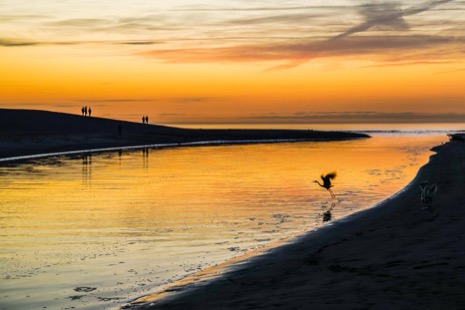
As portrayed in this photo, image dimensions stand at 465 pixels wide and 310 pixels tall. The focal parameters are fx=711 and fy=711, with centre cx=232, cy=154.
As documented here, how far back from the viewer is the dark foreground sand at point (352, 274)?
9.01m

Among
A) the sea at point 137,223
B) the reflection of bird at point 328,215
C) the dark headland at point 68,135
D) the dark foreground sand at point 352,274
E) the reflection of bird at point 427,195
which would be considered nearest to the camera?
the dark foreground sand at point 352,274

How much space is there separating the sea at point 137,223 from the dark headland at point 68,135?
26181 mm

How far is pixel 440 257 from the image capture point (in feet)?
37.4

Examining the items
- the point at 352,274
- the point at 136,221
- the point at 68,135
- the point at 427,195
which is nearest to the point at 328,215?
the point at 427,195

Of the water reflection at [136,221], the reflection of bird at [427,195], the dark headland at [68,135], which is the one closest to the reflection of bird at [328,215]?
the water reflection at [136,221]

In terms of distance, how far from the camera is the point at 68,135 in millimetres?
87438

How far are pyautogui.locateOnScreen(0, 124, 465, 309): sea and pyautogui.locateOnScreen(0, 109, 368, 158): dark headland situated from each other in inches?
1031

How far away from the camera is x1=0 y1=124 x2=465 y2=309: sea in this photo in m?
11.7

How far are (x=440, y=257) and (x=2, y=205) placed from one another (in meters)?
15.5

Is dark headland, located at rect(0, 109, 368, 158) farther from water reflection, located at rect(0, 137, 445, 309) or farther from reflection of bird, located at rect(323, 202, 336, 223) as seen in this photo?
reflection of bird, located at rect(323, 202, 336, 223)

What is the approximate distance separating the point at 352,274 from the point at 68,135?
262 ft

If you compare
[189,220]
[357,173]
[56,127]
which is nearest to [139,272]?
[189,220]

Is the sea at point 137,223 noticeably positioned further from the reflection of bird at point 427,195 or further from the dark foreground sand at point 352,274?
the reflection of bird at point 427,195

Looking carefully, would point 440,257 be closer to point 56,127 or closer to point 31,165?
point 31,165
